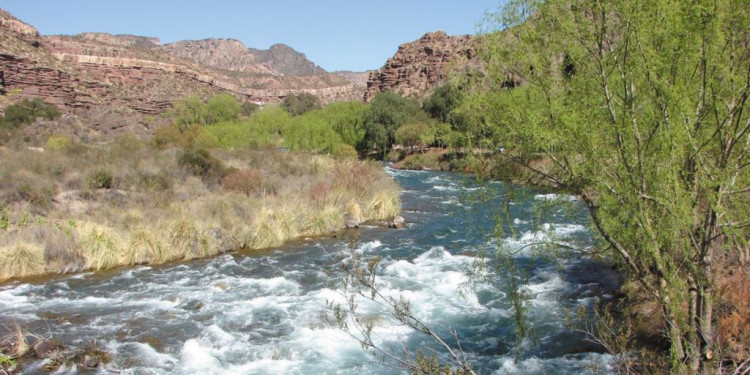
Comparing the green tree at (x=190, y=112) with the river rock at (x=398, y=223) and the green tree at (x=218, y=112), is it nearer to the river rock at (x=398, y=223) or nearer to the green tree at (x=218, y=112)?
the green tree at (x=218, y=112)

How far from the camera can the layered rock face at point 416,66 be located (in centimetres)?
12344

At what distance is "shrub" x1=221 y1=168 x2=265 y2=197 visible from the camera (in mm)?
20531

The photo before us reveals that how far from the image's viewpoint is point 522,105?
5633mm

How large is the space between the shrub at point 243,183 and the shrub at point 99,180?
14.1ft

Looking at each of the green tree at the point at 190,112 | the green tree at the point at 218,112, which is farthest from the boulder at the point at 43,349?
the green tree at the point at 218,112

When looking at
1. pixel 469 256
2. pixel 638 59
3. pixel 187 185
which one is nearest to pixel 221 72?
pixel 187 185

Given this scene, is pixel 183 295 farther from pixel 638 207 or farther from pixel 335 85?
pixel 335 85

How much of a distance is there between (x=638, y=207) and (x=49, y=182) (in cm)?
1986

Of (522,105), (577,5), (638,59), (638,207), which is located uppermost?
(577,5)

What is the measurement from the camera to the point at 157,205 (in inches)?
693

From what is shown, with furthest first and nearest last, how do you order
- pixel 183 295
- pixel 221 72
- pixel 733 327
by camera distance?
1. pixel 221 72
2. pixel 183 295
3. pixel 733 327

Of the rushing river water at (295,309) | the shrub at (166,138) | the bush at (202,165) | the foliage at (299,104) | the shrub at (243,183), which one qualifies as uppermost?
the foliage at (299,104)

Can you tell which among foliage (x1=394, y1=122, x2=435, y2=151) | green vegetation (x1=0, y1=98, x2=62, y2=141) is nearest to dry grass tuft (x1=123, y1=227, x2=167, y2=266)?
green vegetation (x1=0, y1=98, x2=62, y2=141)

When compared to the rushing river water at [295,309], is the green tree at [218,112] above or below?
above
